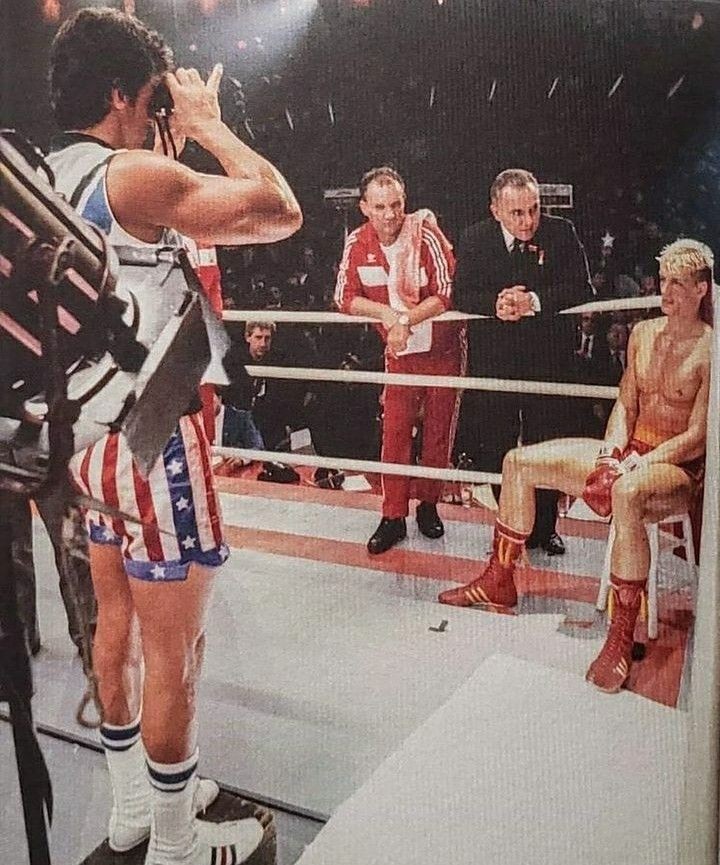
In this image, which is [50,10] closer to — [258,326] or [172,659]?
[258,326]

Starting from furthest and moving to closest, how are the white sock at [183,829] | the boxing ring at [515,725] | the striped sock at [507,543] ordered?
the white sock at [183,829]
the striped sock at [507,543]
the boxing ring at [515,725]

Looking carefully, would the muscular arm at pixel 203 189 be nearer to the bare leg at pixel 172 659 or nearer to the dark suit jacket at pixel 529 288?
the dark suit jacket at pixel 529 288

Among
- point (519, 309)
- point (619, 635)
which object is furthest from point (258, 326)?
point (619, 635)

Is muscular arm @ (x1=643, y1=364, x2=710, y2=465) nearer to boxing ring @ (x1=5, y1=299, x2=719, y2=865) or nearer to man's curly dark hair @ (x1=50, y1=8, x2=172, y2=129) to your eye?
boxing ring @ (x1=5, y1=299, x2=719, y2=865)

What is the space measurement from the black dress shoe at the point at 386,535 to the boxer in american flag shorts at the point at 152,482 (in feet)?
0.90

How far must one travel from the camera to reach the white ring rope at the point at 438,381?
1510 millimetres

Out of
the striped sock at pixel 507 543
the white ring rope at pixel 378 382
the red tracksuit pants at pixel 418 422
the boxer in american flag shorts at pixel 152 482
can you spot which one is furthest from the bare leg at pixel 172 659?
the striped sock at pixel 507 543

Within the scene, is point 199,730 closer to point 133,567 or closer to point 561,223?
point 133,567

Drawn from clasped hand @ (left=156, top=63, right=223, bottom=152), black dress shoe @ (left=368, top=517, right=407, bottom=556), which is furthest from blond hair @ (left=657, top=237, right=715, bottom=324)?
clasped hand @ (left=156, top=63, right=223, bottom=152)

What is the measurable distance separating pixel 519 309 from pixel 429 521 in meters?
0.39

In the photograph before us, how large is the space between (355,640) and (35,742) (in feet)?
2.12

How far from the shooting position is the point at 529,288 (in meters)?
1.52

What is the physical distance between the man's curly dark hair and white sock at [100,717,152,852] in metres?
1.08

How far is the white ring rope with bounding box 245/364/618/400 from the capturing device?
1.51 m
